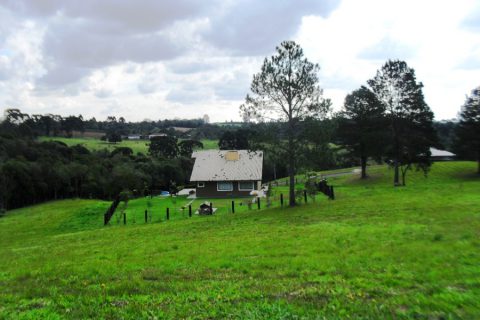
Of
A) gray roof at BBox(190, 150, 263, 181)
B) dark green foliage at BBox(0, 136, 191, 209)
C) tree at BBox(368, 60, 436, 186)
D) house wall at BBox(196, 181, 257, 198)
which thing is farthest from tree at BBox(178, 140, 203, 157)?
tree at BBox(368, 60, 436, 186)

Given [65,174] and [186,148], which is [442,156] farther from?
[65,174]

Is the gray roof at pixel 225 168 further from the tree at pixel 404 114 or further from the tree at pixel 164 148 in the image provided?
the tree at pixel 164 148

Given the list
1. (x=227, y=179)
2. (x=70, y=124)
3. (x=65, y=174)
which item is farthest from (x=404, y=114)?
(x=70, y=124)

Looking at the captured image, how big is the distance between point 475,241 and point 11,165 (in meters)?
66.4

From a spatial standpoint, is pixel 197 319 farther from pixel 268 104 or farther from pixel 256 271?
pixel 268 104

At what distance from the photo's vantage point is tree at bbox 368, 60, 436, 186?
42.5m

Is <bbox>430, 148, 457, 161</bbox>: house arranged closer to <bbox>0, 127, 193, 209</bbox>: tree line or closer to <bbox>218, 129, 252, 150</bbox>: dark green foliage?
<bbox>218, 129, 252, 150</bbox>: dark green foliage

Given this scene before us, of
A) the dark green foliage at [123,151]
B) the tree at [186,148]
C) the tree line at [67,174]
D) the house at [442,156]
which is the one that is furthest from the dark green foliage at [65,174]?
the house at [442,156]

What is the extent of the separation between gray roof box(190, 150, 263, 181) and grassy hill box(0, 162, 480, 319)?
3403 cm

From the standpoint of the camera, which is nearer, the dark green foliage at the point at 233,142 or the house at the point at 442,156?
the house at the point at 442,156

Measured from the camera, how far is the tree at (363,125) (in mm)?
45213

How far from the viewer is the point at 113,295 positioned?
8094 mm

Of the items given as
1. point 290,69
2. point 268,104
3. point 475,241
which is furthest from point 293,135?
point 475,241

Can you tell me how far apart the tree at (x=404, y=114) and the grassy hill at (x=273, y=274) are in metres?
25.7
